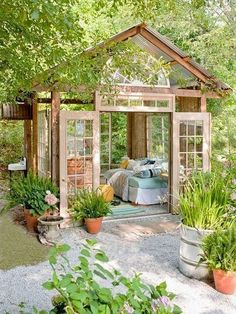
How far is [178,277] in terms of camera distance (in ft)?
14.2

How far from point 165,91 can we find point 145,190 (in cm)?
217

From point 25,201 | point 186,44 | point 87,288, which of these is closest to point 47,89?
point 25,201

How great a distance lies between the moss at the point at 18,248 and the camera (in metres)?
4.85

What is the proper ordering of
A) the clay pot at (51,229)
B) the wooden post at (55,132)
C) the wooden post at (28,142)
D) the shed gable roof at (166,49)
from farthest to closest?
the wooden post at (28,142) → the shed gable roof at (166,49) → the wooden post at (55,132) → the clay pot at (51,229)

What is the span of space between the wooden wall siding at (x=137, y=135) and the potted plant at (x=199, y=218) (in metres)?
6.34

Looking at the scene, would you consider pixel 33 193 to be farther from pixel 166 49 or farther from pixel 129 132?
pixel 129 132

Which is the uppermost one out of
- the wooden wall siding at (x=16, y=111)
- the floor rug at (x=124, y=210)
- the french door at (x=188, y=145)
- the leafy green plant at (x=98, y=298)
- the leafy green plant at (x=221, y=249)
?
the wooden wall siding at (x=16, y=111)

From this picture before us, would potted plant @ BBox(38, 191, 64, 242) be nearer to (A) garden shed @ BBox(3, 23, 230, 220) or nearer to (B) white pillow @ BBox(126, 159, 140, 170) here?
(A) garden shed @ BBox(3, 23, 230, 220)

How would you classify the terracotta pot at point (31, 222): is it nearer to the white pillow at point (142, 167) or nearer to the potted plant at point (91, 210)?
→ the potted plant at point (91, 210)

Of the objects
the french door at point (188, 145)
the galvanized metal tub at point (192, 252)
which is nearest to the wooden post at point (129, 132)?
the french door at point (188, 145)

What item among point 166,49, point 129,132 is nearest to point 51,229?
point 166,49

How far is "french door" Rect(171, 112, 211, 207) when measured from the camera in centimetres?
713

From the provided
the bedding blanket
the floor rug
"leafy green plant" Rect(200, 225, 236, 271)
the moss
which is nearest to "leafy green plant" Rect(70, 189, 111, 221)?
the moss

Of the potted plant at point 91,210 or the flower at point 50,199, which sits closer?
the flower at point 50,199
